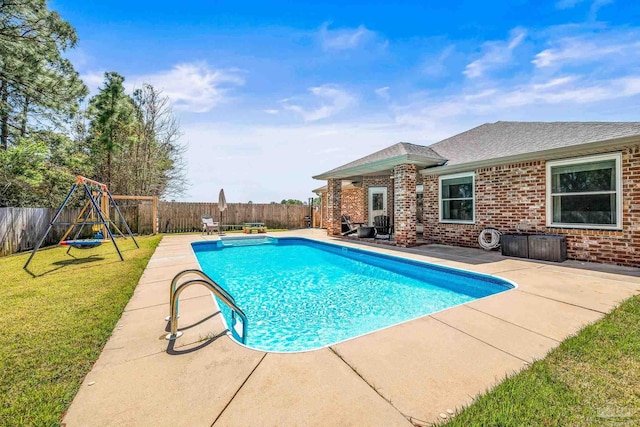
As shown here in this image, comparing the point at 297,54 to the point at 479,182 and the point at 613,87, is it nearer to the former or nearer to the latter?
the point at 479,182

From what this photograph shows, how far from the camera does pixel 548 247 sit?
691 centimetres

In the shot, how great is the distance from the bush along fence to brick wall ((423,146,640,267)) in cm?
1085

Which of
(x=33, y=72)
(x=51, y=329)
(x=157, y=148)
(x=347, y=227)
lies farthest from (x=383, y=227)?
(x=157, y=148)

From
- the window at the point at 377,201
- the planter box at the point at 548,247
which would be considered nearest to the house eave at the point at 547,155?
the planter box at the point at 548,247

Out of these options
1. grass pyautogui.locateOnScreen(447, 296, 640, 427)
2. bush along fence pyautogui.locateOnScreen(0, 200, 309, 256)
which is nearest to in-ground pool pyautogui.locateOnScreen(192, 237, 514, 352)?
A: grass pyautogui.locateOnScreen(447, 296, 640, 427)

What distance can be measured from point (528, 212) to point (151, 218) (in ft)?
56.9

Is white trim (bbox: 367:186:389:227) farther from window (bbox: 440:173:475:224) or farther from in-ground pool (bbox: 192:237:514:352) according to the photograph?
in-ground pool (bbox: 192:237:514:352)

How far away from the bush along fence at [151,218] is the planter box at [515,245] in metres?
13.6

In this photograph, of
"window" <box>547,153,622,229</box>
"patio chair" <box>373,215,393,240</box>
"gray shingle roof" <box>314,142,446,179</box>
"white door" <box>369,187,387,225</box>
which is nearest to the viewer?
"window" <box>547,153,622,229</box>

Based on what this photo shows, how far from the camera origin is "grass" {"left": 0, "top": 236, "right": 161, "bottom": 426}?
198 centimetres

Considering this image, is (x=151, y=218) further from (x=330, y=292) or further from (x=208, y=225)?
(x=330, y=292)

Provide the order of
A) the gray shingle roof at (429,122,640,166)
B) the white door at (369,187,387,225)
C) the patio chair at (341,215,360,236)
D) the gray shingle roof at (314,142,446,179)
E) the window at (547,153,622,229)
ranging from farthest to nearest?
1. the white door at (369,187,387,225)
2. the patio chair at (341,215,360,236)
3. the gray shingle roof at (314,142,446,179)
4. the gray shingle roof at (429,122,640,166)
5. the window at (547,153,622,229)

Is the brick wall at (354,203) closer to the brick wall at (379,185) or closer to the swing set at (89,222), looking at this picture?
the brick wall at (379,185)

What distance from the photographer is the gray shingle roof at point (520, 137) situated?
21.9ft
